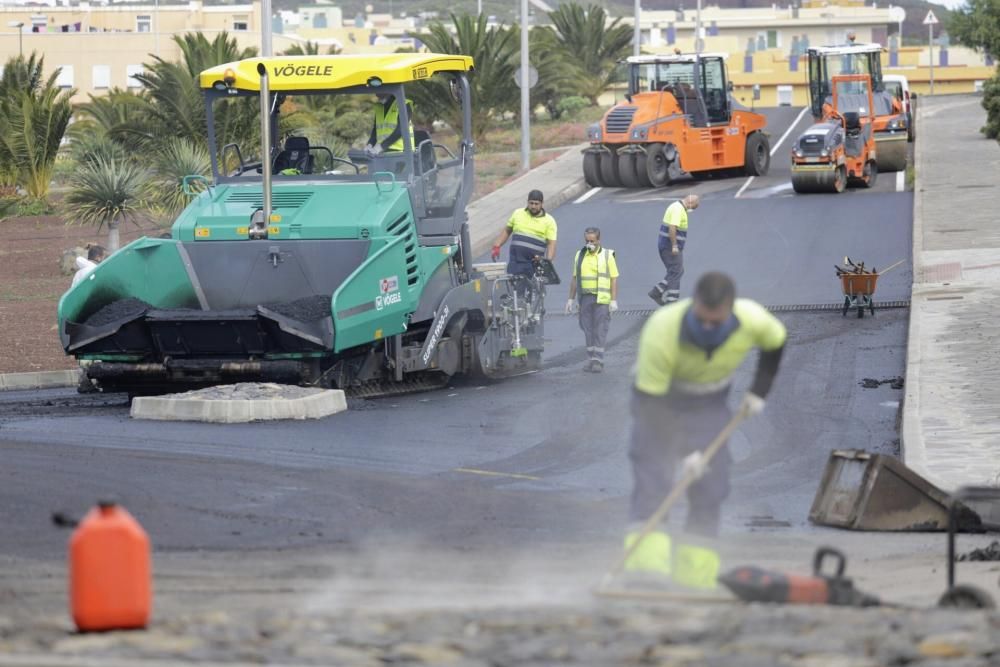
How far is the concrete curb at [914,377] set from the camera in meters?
12.3

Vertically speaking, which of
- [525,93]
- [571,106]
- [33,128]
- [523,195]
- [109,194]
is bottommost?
[523,195]

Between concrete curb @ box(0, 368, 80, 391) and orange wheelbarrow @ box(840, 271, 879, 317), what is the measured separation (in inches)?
368

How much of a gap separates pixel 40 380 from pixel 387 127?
4690 mm

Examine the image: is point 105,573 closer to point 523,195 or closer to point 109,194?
point 109,194

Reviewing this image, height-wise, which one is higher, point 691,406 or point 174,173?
point 174,173

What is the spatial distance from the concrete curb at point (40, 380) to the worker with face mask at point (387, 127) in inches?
163

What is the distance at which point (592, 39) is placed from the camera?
190 ft

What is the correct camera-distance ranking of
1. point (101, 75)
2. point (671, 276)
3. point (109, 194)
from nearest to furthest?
A: point (671, 276), point (109, 194), point (101, 75)

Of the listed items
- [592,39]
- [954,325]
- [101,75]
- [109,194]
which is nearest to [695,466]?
[954,325]

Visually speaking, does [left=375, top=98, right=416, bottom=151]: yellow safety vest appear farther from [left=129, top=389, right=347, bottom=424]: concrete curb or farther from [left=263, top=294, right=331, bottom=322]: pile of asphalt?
[left=129, top=389, right=347, bottom=424]: concrete curb

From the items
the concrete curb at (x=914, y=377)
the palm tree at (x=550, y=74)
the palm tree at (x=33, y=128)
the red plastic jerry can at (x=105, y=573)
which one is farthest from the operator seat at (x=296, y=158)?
the palm tree at (x=550, y=74)

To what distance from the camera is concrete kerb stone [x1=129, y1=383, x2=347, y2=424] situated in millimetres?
14086

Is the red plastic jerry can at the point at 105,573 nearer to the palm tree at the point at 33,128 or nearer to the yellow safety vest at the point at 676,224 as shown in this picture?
the yellow safety vest at the point at 676,224

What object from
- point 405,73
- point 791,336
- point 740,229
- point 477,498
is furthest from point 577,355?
point 740,229
